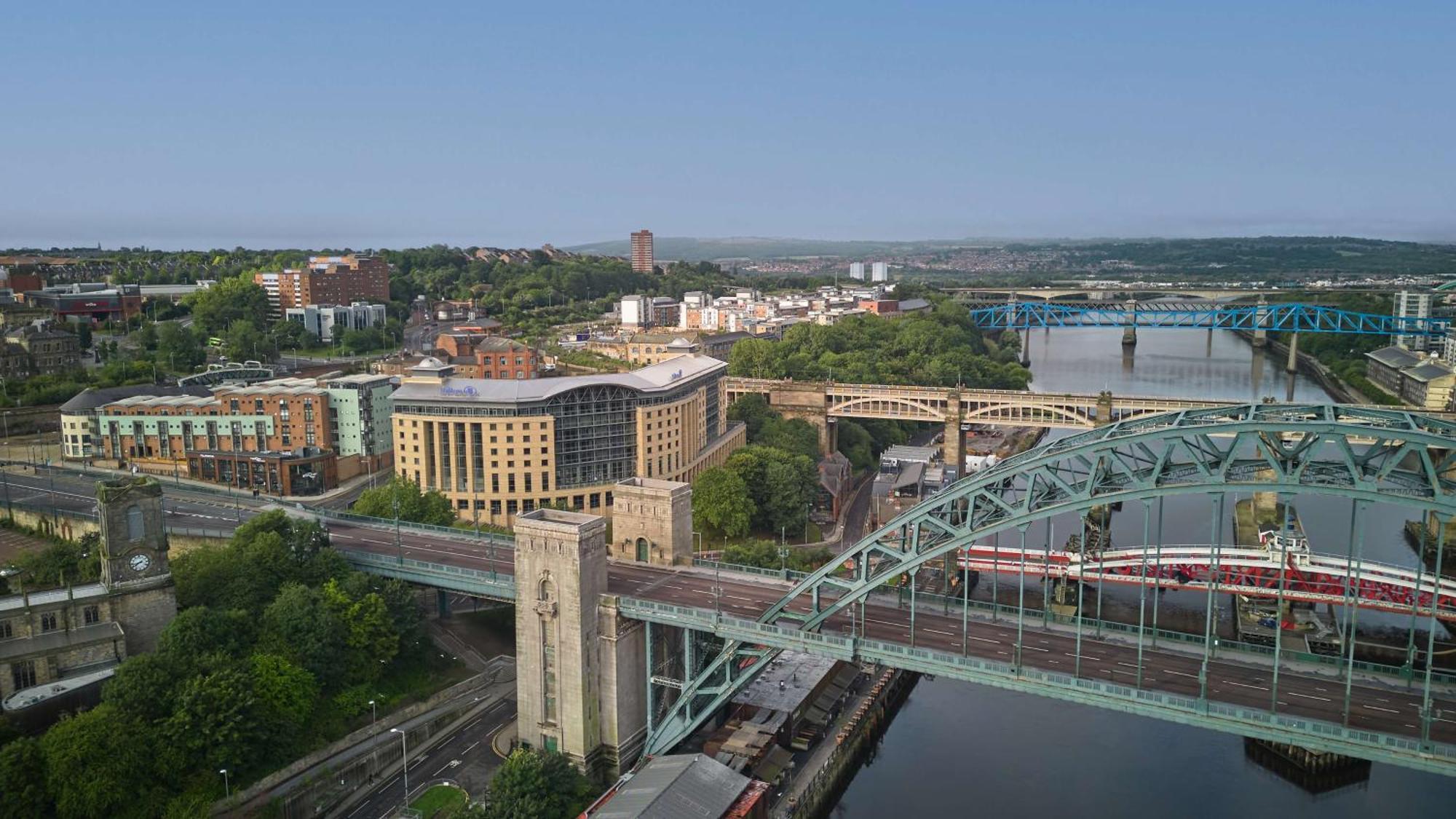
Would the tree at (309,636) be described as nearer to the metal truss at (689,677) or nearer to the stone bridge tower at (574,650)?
Answer: the stone bridge tower at (574,650)

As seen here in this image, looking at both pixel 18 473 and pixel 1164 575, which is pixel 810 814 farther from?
pixel 18 473

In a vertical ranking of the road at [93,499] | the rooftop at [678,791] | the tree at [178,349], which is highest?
the tree at [178,349]

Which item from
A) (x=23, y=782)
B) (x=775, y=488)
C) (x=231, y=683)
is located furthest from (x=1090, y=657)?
(x=775, y=488)

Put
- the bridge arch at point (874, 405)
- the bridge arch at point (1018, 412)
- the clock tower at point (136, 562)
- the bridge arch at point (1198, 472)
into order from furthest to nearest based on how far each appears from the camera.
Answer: the bridge arch at point (874, 405)
the bridge arch at point (1018, 412)
the clock tower at point (136, 562)
the bridge arch at point (1198, 472)

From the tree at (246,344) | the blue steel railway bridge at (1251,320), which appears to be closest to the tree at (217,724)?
the tree at (246,344)

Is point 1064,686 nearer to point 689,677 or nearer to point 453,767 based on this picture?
point 689,677

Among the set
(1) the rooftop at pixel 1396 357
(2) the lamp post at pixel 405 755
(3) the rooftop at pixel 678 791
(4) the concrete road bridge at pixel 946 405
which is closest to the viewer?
(3) the rooftop at pixel 678 791

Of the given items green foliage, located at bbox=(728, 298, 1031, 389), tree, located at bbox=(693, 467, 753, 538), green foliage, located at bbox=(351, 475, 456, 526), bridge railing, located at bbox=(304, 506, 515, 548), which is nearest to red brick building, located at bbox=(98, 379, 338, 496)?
green foliage, located at bbox=(351, 475, 456, 526)
